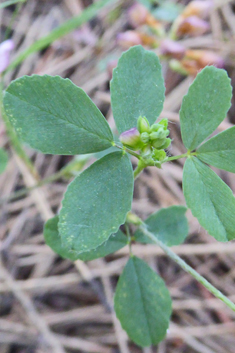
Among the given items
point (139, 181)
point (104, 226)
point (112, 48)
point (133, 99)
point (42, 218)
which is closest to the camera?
point (104, 226)

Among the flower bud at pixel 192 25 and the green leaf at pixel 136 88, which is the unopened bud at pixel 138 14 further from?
the green leaf at pixel 136 88

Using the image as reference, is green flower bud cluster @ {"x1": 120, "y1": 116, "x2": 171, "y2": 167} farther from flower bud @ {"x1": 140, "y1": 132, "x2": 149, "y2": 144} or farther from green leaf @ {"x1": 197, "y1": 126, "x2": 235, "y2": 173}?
green leaf @ {"x1": 197, "y1": 126, "x2": 235, "y2": 173}

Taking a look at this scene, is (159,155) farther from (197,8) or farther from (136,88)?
(197,8)

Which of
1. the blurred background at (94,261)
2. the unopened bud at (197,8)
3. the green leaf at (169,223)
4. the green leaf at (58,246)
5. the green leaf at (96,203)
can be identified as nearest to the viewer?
the green leaf at (96,203)

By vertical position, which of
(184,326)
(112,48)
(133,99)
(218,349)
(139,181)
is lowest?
(218,349)

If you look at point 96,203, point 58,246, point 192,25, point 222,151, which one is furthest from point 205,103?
point 192,25

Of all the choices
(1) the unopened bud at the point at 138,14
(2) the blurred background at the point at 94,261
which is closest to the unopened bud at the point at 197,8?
(2) the blurred background at the point at 94,261

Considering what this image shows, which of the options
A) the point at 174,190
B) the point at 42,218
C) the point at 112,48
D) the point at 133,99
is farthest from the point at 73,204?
the point at 112,48

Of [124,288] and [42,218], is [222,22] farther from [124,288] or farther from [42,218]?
[124,288]
